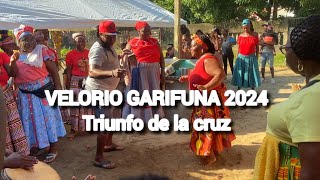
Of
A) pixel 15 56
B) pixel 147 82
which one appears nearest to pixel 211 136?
pixel 147 82

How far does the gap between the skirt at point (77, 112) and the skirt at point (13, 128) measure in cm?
158

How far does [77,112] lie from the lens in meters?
6.43

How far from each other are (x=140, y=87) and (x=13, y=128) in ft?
7.85

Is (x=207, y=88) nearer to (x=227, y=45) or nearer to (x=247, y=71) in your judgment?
(x=247, y=71)

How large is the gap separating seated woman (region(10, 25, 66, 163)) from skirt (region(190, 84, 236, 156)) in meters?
1.76

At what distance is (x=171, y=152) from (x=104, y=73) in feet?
5.24

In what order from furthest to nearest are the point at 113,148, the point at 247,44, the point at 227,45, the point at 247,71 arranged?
1. the point at 227,45
2. the point at 247,71
3. the point at 247,44
4. the point at 113,148

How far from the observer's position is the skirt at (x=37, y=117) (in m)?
4.92


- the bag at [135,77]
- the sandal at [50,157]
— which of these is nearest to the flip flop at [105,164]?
the sandal at [50,157]

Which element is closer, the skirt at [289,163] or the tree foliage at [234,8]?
the skirt at [289,163]

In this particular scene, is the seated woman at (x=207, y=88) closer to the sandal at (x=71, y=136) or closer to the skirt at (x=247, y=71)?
the sandal at (x=71, y=136)

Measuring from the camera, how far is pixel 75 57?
641 centimetres

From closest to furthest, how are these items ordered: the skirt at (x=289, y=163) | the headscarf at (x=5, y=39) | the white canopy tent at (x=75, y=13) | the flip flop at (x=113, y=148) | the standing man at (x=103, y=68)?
the skirt at (x=289, y=163) → the standing man at (x=103, y=68) → the headscarf at (x=5, y=39) → the flip flop at (x=113, y=148) → the white canopy tent at (x=75, y=13)

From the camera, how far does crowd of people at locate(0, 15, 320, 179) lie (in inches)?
64.0
